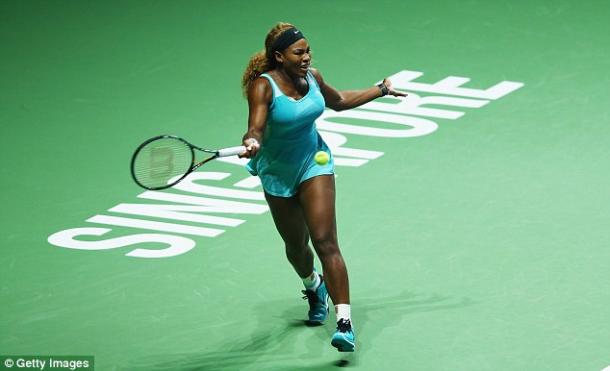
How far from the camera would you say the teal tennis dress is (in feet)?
28.7

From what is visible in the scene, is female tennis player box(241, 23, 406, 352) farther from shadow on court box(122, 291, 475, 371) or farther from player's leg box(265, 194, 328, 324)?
shadow on court box(122, 291, 475, 371)

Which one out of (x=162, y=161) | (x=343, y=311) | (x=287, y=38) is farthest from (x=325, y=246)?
(x=287, y=38)

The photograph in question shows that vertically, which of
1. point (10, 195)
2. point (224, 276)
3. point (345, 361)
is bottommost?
point (345, 361)

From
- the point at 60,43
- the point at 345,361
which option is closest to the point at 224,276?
the point at 345,361

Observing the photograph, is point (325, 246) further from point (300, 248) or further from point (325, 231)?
point (300, 248)

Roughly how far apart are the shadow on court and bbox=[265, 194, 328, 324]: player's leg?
0.14m

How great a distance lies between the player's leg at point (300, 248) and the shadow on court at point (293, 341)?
14 cm

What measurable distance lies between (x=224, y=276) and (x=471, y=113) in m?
3.75

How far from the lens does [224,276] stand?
10.1m

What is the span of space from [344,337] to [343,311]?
7.7 inches

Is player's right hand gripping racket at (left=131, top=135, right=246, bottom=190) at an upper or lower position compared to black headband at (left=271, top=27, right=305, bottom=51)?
lower

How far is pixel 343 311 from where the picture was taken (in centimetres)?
879

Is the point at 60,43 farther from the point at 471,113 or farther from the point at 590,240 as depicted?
the point at 590,240

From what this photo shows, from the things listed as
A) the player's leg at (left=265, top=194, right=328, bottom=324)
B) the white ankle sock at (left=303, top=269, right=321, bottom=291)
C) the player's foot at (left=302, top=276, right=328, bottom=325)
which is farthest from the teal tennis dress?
the player's foot at (left=302, top=276, right=328, bottom=325)
